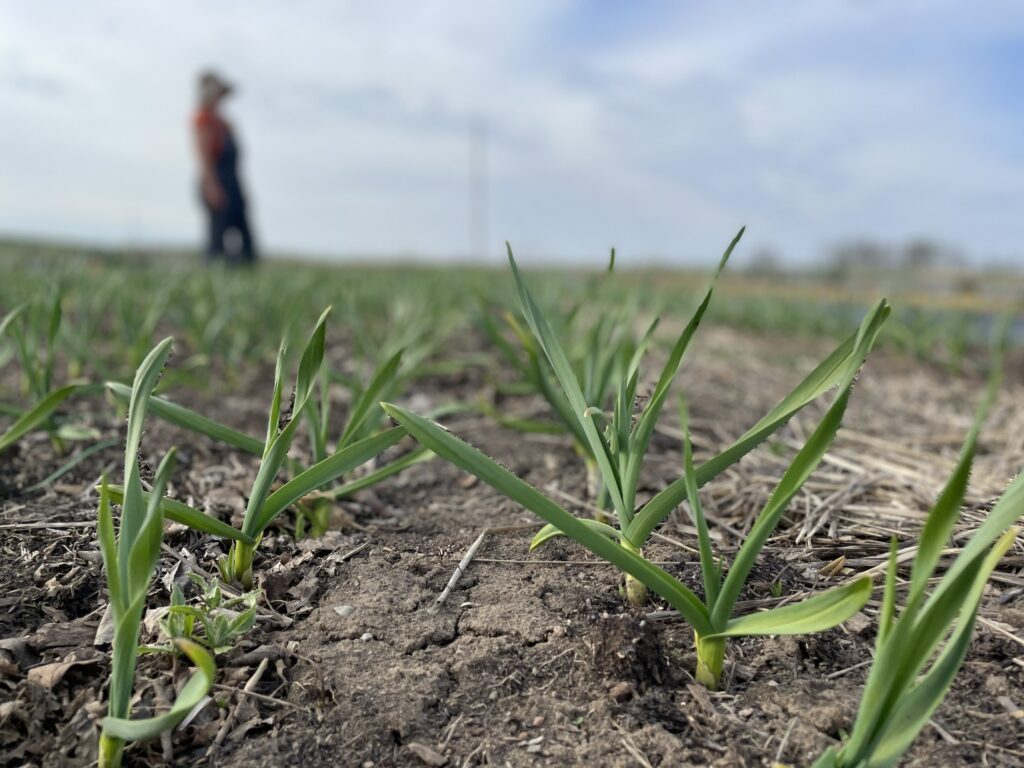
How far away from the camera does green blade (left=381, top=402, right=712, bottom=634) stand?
0.82 meters

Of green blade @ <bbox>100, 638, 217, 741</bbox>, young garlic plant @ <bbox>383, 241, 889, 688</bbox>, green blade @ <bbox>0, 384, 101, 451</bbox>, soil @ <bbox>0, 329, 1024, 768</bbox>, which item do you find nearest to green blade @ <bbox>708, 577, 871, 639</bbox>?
young garlic plant @ <bbox>383, 241, 889, 688</bbox>

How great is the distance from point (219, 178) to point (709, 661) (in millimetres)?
7430

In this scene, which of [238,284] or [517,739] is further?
[238,284]

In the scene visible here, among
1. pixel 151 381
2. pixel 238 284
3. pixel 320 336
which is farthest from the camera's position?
pixel 238 284

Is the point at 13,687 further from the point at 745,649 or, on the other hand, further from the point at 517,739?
the point at 745,649

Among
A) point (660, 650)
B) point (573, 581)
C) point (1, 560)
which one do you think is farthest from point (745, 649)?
point (1, 560)

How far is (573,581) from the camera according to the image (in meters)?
1.09

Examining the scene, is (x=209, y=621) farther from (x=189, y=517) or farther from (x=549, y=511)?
(x=549, y=511)

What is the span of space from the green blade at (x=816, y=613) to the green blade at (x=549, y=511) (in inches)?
2.7

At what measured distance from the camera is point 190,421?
1.11 meters

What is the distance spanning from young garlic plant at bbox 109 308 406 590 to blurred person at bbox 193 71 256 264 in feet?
20.9

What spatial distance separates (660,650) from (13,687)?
2.44 ft

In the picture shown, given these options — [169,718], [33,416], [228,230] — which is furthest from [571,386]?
[228,230]

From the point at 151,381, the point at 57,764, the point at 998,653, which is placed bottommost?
the point at 57,764
